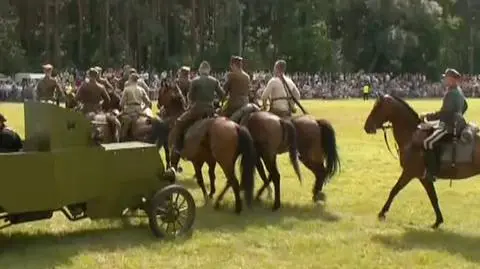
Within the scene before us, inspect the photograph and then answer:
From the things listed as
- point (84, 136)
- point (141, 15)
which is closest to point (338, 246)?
point (84, 136)

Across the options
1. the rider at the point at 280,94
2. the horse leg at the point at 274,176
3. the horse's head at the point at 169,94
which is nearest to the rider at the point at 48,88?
the horse's head at the point at 169,94

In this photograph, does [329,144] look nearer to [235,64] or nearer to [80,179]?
[235,64]

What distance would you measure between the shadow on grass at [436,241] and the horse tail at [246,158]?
222 cm

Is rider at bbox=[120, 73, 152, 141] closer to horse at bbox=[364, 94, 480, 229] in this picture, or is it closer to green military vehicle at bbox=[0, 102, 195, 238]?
green military vehicle at bbox=[0, 102, 195, 238]

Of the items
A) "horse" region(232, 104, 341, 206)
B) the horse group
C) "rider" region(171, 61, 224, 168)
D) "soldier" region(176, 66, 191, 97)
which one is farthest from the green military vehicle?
"soldier" region(176, 66, 191, 97)

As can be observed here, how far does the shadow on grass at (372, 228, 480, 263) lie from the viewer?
34.9ft

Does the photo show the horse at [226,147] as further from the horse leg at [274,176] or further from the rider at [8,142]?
the rider at [8,142]

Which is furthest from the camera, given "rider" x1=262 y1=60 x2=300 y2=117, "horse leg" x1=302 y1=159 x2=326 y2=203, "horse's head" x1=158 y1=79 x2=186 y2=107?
"horse's head" x1=158 y1=79 x2=186 y2=107

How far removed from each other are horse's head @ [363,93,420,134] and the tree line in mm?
52152

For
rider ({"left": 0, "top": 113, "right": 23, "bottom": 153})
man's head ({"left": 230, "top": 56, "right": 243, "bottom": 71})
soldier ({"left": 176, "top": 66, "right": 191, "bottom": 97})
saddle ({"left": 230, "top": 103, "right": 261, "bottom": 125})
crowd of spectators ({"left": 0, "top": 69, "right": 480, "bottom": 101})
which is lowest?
crowd of spectators ({"left": 0, "top": 69, "right": 480, "bottom": 101})

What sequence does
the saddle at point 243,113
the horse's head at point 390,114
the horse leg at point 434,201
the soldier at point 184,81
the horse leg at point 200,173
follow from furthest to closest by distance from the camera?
1. the soldier at point 184,81
2. the horse leg at point 200,173
3. the saddle at point 243,113
4. the horse's head at point 390,114
5. the horse leg at point 434,201

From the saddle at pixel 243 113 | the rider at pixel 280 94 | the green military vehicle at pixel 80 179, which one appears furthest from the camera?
the rider at pixel 280 94

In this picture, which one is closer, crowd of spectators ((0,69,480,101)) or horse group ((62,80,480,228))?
horse group ((62,80,480,228))

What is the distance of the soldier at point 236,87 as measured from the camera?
542 inches
